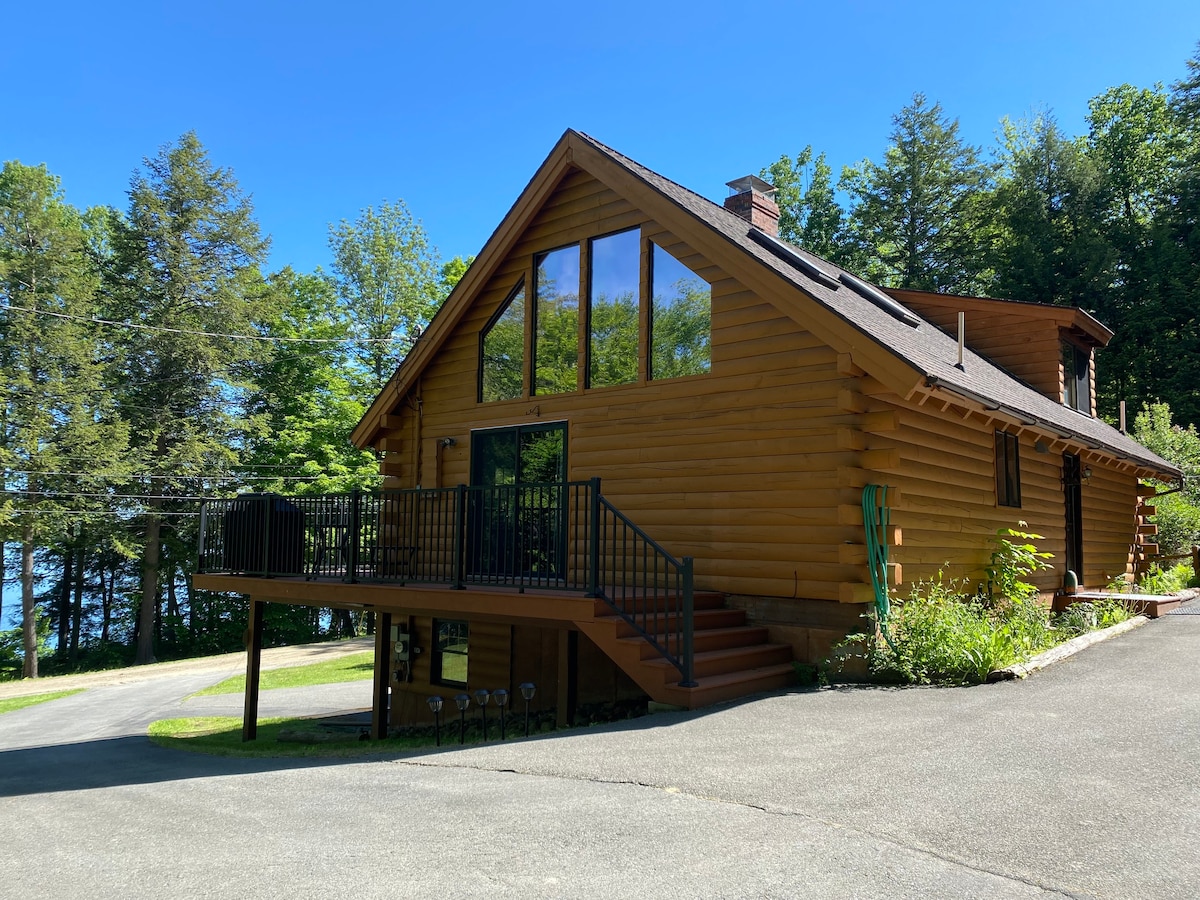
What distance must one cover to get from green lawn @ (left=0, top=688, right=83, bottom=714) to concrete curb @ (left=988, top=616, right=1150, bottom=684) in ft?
68.3

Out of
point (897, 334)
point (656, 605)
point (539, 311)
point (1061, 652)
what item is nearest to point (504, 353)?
point (539, 311)

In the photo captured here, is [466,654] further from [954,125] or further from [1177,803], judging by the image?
[954,125]

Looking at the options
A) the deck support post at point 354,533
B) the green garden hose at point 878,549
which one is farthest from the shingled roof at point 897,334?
the deck support post at point 354,533

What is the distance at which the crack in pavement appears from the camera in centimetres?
336

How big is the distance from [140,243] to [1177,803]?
117ft

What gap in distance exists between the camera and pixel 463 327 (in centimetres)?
1298

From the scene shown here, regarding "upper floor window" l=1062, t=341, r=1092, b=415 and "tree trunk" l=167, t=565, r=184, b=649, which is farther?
"tree trunk" l=167, t=565, r=184, b=649

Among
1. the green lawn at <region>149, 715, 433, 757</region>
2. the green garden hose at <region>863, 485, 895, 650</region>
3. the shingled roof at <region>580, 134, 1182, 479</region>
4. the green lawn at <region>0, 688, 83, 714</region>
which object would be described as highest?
the shingled roof at <region>580, 134, 1182, 479</region>

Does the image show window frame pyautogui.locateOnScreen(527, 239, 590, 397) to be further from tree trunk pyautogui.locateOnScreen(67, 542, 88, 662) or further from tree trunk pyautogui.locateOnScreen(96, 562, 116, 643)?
tree trunk pyautogui.locateOnScreen(96, 562, 116, 643)

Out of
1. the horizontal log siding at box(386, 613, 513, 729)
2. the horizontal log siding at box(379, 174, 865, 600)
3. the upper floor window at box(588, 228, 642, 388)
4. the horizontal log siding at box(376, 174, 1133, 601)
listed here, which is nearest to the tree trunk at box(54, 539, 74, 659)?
the horizontal log siding at box(386, 613, 513, 729)

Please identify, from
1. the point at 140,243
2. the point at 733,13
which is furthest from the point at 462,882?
the point at 140,243

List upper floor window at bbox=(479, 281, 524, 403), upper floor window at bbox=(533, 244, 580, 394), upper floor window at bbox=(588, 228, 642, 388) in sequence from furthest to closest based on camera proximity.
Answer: upper floor window at bbox=(479, 281, 524, 403) → upper floor window at bbox=(533, 244, 580, 394) → upper floor window at bbox=(588, 228, 642, 388)

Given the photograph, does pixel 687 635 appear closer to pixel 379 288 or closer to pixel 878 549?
pixel 878 549

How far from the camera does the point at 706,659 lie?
7734 mm
